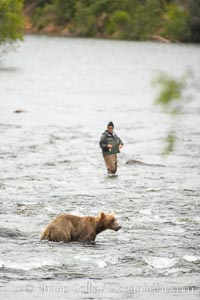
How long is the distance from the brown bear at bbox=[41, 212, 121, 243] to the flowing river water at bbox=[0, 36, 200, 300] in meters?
0.18

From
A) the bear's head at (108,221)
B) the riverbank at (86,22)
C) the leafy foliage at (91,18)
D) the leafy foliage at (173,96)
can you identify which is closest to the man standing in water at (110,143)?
the bear's head at (108,221)

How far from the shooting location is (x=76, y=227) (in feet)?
61.3

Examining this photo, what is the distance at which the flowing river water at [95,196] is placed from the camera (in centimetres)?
1648

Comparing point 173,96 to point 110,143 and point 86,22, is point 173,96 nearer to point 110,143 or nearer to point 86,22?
point 110,143

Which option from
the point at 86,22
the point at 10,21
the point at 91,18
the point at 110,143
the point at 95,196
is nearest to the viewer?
the point at 95,196

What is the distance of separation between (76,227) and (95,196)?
298 inches

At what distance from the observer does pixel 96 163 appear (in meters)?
34.3

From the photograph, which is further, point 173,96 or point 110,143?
point 110,143

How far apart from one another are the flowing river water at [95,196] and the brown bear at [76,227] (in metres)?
0.18

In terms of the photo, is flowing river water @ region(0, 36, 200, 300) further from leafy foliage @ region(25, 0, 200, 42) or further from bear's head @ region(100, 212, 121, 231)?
leafy foliage @ region(25, 0, 200, 42)

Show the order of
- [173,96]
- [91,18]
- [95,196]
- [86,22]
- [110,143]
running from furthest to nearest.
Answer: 1. [86,22]
2. [91,18]
3. [110,143]
4. [95,196]
5. [173,96]

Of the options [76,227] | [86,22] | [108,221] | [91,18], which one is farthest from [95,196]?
[86,22]

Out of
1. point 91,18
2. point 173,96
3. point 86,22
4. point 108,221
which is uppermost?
point 91,18

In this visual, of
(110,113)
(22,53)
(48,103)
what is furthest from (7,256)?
(22,53)
